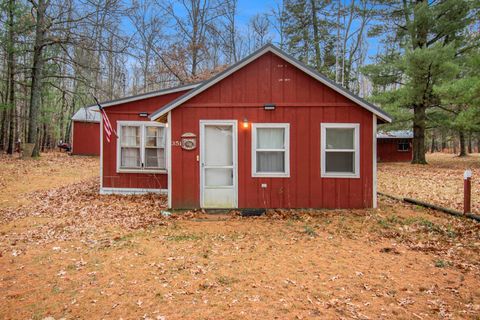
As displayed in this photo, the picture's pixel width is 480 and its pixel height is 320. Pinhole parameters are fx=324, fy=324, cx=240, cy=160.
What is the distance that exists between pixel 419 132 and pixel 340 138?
15.6m

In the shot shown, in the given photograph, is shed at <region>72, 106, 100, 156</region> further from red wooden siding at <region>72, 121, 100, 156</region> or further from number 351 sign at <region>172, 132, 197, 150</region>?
number 351 sign at <region>172, 132, 197, 150</region>

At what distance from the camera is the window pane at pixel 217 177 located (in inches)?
342

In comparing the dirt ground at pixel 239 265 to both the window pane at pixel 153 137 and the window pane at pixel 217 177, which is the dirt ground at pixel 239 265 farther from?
the window pane at pixel 153 137

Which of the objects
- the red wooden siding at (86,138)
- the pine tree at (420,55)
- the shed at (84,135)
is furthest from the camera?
the red wooden siding at (86,138)

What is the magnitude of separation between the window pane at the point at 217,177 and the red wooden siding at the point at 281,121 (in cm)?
29

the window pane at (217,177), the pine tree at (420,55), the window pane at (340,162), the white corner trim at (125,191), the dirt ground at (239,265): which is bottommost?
the dirt ground at (239,265)

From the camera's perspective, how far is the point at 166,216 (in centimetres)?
810

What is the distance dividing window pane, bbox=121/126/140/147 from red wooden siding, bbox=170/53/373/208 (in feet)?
9.99

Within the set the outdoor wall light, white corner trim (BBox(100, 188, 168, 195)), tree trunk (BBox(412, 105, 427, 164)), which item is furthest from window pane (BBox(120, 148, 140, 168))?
tree trunk (BBox(412, 105, 427, 164))

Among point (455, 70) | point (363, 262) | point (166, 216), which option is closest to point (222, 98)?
point (166, 216)

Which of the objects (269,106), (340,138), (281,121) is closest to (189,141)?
(269,106)

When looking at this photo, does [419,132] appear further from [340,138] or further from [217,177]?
[217,177]

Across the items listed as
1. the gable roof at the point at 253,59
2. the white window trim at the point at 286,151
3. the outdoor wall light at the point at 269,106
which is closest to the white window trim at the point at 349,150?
the gable roof at the point at 253,59

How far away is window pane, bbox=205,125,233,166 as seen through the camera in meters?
8.68
